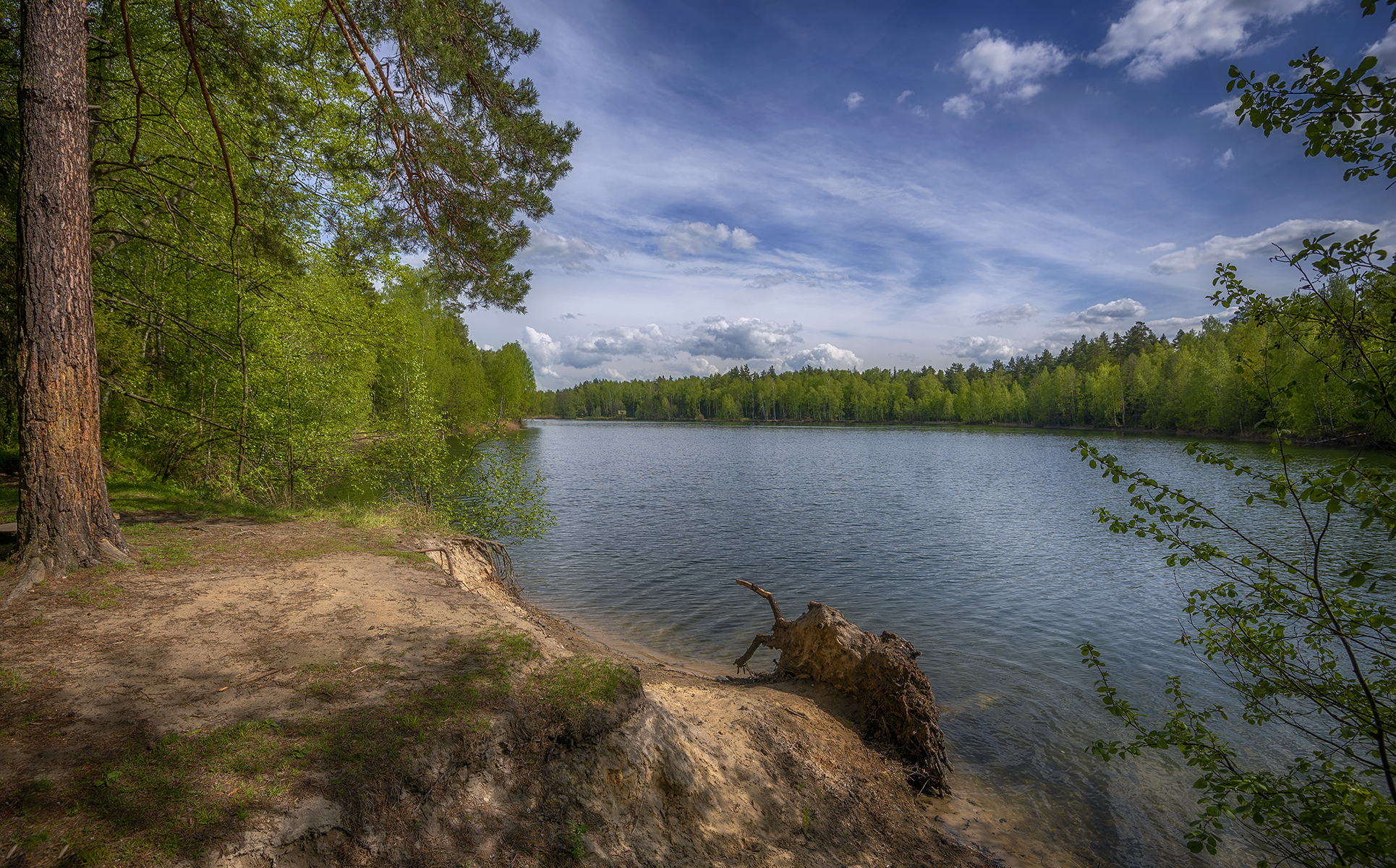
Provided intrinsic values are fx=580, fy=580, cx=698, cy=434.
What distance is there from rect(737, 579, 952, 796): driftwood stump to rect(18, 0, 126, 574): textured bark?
8.57m

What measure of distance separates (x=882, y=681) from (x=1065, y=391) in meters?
111

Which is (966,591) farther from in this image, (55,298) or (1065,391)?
(1065,391)

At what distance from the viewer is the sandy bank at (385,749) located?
371 centimetres

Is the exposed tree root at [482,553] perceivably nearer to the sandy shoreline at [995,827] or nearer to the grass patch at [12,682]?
the grass patch at [12,682]

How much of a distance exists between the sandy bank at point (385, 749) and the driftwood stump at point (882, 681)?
37 cm

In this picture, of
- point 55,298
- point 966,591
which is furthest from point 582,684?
point 966,591

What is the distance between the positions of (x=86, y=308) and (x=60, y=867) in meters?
7.17

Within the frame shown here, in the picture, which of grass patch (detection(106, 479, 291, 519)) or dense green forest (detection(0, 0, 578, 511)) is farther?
grass patch (detection(106, 479, 291, 519))

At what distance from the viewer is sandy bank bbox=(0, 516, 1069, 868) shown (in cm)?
371

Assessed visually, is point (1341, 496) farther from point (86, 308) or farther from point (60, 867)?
point (86, 308)

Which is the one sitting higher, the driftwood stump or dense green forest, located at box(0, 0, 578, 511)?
dense green forest, located at box(0, 0, 578, 511)

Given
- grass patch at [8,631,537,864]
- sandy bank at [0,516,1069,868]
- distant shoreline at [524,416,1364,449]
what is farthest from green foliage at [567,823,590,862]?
distant shoreline at [524,416,1364,449]

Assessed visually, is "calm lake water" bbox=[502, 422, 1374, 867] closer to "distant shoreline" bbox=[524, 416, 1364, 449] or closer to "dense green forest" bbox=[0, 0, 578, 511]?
"distant shoreline" bbox=[524, 416, 1364, 449]

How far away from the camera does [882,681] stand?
809 centimetres
